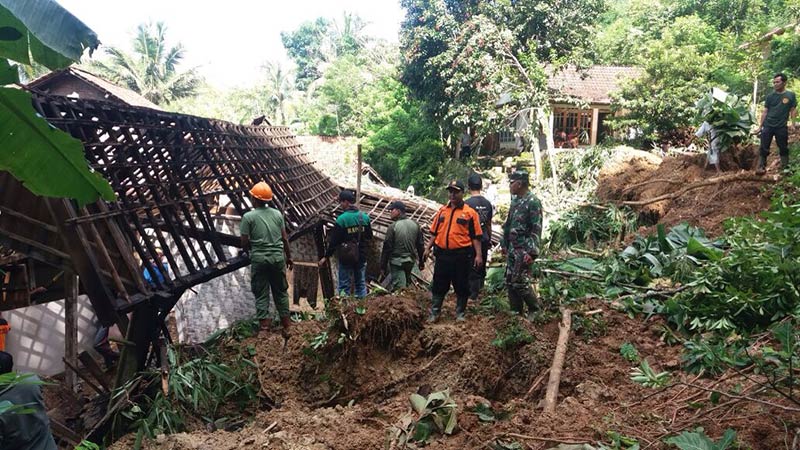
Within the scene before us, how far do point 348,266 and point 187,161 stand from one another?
106 inches

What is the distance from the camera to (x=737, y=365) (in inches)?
161

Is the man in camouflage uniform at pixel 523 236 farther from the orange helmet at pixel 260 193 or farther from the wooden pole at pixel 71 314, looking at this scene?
the wooden pole at pixel 71 314

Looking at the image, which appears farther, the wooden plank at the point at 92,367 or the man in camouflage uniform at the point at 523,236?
the man in camouflage uniform at the point at 523,236

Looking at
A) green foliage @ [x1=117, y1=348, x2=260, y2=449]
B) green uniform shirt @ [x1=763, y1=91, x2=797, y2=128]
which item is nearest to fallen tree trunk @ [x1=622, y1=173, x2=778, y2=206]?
green uniform shirt @ [x1=763, y1=91, x2=797, y2=128]

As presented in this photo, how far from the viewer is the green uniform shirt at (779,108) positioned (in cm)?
828

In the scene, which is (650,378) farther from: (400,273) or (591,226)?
(591,226)

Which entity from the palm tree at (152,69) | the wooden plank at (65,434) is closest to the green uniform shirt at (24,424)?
the wooden plank at (65,434)

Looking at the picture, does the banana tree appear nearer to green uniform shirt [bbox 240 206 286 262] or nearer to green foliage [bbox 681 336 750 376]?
green uniform shirt [bbox 240 206 286 262]

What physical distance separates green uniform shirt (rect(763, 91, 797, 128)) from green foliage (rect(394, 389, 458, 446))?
7.54 meters

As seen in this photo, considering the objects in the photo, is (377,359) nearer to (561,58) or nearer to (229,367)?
(229,367)

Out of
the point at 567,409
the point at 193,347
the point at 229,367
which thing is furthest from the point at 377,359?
the point at 567,409

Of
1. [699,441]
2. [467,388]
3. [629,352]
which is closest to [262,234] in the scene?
[467,388]

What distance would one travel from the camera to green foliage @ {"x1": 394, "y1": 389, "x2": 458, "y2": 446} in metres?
3.84

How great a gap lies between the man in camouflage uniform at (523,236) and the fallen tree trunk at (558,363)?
1.72 feet
